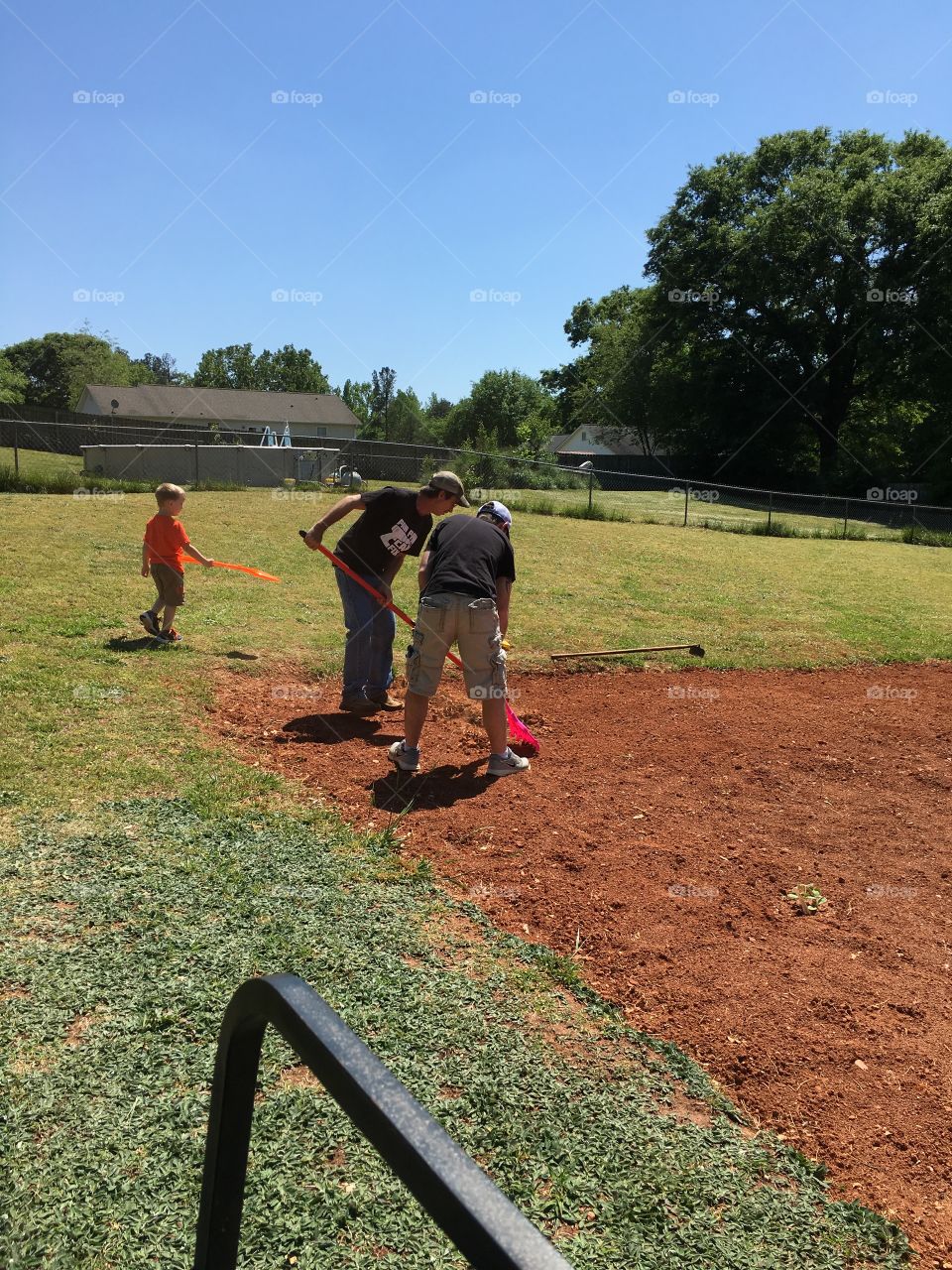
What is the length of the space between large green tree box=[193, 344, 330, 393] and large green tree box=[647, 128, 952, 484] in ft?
223

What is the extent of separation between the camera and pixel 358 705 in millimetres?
7176

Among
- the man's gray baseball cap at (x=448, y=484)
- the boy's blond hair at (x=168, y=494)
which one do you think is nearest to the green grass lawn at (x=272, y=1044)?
the boy's blond hair at (x=168, y=494)

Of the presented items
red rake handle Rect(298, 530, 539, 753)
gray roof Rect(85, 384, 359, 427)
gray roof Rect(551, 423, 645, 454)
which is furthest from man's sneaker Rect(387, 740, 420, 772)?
gray roof Rect(85, 384, 359, 427)

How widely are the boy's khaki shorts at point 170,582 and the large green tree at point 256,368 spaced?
105640 mm

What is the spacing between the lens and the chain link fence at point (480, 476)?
2612 cm

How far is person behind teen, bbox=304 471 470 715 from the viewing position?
23.0ft

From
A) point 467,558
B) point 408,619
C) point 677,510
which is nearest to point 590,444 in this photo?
point 677,510

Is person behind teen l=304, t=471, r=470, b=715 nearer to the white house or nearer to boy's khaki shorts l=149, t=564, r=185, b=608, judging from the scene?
boy's khaki shorts l=149, t=564, r=185, b=608

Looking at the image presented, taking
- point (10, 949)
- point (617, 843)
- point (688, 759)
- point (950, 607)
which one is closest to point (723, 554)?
point (950, 607)

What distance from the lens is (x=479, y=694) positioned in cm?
574

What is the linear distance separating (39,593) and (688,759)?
7.19 metres

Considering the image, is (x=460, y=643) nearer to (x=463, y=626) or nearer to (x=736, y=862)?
(x=463, y=626)

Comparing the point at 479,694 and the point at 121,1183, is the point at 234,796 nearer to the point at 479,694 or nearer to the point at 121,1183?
the point at 479,694

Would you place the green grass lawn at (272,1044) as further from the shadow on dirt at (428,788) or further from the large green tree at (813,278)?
the large green tree at (813,278)
